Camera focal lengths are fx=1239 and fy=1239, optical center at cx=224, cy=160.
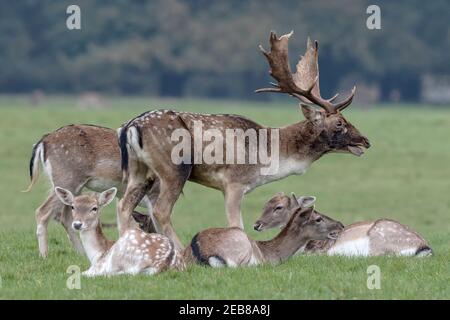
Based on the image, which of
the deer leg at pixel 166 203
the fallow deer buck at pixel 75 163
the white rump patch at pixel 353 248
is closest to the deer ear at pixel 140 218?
the fallow deer buck at pixel 75 163

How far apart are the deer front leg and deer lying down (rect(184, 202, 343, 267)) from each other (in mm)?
491

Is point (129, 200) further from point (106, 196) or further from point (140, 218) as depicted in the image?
point (106, 196)

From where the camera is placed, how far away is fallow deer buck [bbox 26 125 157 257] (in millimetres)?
10727

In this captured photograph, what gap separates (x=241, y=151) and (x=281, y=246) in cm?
111

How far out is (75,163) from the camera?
10.8 m

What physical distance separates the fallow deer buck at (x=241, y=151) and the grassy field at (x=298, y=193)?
33.8 inches

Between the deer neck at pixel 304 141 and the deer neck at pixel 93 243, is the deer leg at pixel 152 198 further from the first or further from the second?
the deer neck at pixel 304 141

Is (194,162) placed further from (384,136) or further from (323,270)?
(384,136)

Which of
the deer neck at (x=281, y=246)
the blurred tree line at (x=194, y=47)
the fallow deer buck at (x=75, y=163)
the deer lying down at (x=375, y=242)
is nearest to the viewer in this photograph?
the deer neck at (x=281, y=246)

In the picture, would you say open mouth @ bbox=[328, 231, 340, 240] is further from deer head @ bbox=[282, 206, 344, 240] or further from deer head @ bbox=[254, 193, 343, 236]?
deer head @ bbox=[254, 193, 343, 236]

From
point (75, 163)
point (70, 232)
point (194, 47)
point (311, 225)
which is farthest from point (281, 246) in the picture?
point (194, 47)

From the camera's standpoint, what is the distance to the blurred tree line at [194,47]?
193 feet

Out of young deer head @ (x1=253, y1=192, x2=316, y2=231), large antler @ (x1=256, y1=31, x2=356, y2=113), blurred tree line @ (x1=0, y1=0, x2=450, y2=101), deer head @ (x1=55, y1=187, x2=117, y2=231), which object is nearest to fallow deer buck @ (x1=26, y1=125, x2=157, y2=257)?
young deer head @ (x1=253, y1=192, x2=316, y2=231)

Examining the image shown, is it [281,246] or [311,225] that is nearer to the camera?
[281,246]
